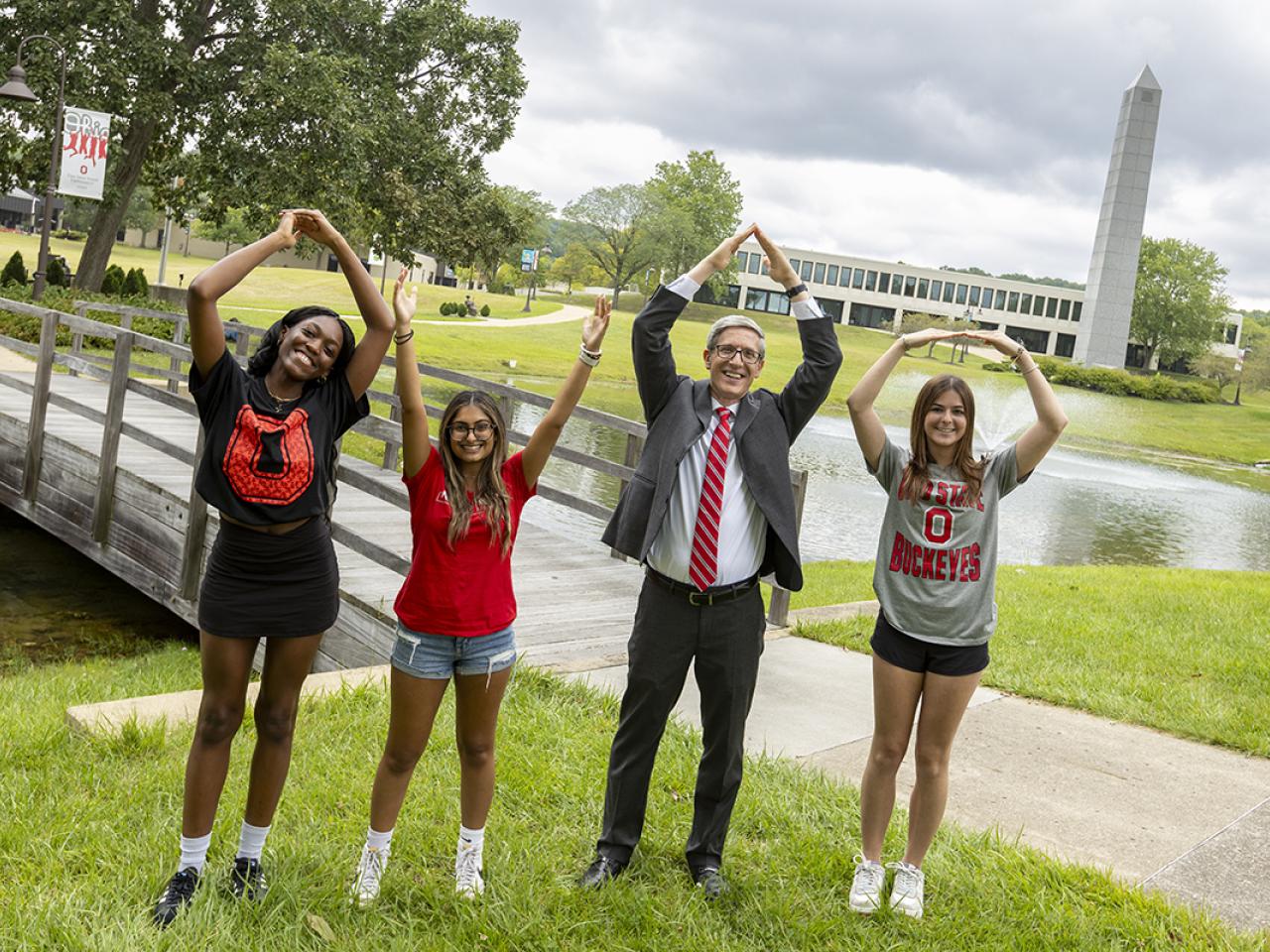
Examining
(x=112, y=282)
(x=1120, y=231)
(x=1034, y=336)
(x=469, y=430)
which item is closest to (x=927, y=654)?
(x=469, y=430)

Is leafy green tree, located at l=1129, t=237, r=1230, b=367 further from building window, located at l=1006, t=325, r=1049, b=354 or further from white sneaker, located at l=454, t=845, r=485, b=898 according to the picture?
white sneaker, located at l=454, t=845, r=485, b=898

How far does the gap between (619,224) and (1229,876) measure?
79.7 metres

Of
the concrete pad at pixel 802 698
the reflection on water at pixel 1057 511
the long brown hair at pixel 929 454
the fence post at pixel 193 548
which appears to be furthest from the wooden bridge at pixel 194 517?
the reflection on water at pixel 1057 511

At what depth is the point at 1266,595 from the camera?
10.7 meters

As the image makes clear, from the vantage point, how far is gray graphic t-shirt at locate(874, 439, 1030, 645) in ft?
11.8

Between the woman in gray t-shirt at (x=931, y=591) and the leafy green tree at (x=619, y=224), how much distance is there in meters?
76.3

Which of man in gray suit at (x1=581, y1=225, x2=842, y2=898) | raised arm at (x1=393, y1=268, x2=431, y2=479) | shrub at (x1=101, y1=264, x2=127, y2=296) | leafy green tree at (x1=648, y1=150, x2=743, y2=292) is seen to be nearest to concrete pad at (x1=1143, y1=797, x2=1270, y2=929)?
man in gray suit at (x1=581, y1=225, x2=842, y2=898)

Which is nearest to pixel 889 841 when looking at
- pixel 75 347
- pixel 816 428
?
pixel 75 347

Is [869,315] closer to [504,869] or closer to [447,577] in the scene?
[504,869]

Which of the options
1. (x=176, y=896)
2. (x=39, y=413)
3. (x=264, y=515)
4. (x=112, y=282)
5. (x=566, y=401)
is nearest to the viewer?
(x=264, y=515)

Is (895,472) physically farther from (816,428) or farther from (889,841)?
(816,428)

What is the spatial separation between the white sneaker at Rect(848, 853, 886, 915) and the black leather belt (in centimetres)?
99

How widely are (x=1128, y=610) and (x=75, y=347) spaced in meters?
12.9

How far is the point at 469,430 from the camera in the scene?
11.0 ft
